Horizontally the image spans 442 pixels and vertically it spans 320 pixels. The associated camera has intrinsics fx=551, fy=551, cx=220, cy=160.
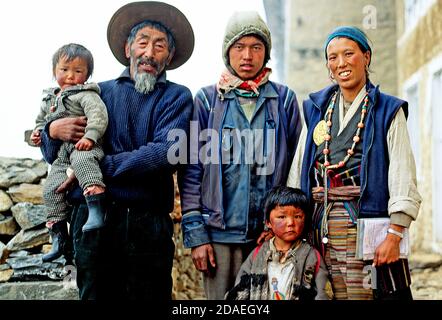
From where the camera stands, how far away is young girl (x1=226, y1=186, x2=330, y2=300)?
2514 millimetres

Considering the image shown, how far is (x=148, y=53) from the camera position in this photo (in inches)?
108

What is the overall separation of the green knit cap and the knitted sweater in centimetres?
34

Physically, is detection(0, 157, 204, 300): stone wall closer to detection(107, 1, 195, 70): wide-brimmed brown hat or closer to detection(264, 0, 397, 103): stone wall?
detection(107, 1, 195, 70): wide-brimmed brown hat

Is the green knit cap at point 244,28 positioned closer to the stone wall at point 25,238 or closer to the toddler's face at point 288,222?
the toddler's face at point 288,222

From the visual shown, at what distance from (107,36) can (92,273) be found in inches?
48.9

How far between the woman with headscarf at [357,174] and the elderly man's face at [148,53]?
82 cm

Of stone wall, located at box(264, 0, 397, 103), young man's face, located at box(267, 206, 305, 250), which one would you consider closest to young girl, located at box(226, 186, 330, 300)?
→ young man's face, located at box(267, 206, 305, 250)

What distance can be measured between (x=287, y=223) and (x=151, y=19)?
1253 mm

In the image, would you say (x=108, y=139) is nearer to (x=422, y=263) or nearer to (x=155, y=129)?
(x=155, y=129)

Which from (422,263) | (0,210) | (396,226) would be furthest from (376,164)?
(422,263)

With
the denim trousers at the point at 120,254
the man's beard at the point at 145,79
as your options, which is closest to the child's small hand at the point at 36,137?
the denim trousers at the point at 120,254

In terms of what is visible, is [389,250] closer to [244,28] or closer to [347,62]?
[347,62]

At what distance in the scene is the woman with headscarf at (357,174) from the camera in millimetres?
2445

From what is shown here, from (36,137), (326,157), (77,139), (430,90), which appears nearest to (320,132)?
(326,157)
